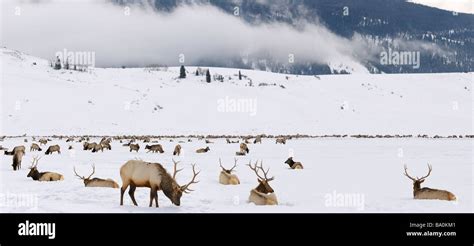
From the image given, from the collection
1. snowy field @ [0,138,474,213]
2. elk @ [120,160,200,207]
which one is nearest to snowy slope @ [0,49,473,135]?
snowy field @ [0,138,474,213]

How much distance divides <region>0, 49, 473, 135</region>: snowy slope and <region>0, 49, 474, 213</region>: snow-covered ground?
0.23 metres

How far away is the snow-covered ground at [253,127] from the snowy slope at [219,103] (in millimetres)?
226

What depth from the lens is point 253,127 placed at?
270 feet

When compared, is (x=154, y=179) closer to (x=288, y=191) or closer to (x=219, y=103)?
(x=288, y=191)

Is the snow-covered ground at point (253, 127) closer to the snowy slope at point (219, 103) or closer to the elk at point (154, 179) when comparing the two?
the snowy slope at point (219, 103)

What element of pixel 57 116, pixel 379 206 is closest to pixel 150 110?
pixel 57 116

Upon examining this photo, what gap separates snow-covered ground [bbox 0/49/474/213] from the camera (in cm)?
1366

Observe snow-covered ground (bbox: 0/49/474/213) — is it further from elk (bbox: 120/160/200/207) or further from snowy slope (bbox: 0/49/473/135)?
elk (bbox: 120/160/200/207)

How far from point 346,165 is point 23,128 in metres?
57.4

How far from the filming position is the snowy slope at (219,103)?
79375mm

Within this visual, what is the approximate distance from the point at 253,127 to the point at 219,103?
15.9m
